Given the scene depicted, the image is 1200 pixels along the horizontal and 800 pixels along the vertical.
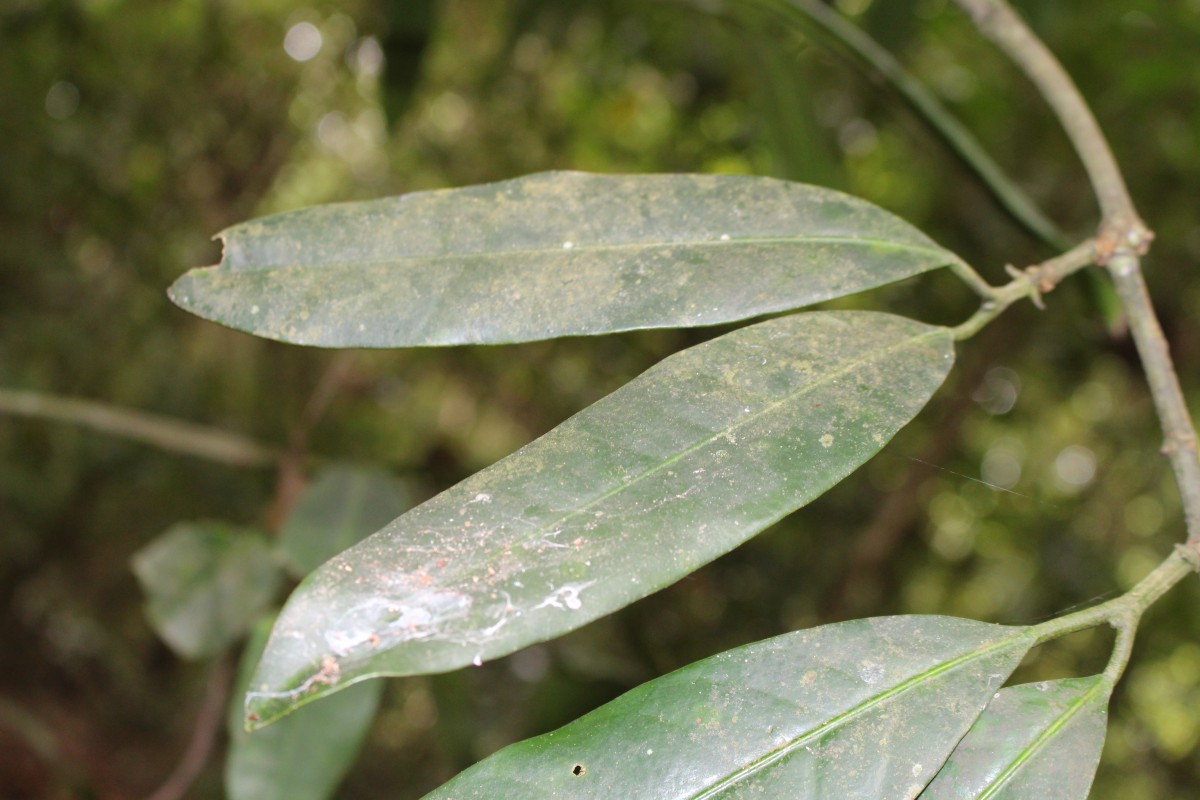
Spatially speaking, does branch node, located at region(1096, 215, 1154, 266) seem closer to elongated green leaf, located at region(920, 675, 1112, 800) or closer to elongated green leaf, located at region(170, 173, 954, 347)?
elongated green leaf, located at region(170, 173, 954, 347)

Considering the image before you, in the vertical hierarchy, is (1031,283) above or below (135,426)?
above

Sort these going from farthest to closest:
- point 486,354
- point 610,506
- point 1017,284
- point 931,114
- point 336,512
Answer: point 486,354 < point 336,512 < point 931,114 < point 1017,284 < point 610,506

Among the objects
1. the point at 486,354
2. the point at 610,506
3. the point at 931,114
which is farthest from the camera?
the point at 486,354

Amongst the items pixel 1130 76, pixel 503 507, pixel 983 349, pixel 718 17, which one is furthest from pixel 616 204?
pixel 983 349

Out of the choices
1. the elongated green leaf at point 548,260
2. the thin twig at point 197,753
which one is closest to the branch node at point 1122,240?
the elongated green leaf at point 548,260

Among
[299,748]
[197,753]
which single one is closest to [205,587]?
[197,753]

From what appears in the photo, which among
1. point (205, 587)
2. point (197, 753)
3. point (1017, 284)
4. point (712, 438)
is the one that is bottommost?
point (197, 753)

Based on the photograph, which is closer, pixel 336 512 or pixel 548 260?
pixel 548 260

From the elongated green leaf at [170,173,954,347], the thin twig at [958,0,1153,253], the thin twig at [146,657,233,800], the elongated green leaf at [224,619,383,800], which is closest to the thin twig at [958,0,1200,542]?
the thin twig at [958,0,1153,253]

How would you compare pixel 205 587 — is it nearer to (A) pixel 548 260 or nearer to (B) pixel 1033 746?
(A) pixel 548 260

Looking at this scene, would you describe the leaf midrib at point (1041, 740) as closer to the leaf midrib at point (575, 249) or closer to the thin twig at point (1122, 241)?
the thin twig at point (1122, 241)
